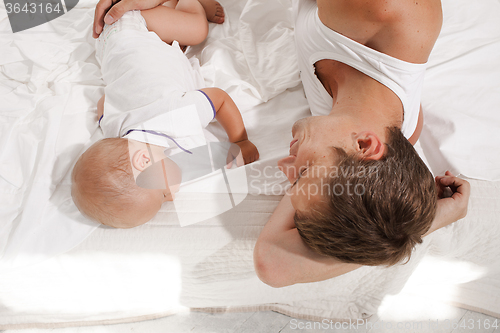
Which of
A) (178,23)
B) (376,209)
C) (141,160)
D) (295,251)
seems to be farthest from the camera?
(178,23)

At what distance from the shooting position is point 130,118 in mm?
964

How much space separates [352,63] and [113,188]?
0.68m

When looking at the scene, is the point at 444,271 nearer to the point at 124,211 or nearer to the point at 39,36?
the point at 124,211

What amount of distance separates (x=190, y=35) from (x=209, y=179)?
Answer: 593 millimetres

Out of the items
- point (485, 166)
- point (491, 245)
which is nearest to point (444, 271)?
point (491, 245)

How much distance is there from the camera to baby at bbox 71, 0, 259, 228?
2.75 feet

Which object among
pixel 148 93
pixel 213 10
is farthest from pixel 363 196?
pixel 213 10

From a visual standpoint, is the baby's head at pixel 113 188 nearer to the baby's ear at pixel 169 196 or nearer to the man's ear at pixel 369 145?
the baby's ear at pixel 169 196

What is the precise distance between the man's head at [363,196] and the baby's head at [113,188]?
0.44 m

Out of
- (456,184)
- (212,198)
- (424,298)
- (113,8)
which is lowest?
(424,298)

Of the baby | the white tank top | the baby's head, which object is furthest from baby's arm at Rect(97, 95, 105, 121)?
the white tank top

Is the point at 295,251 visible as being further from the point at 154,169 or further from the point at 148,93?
the point at 148,93

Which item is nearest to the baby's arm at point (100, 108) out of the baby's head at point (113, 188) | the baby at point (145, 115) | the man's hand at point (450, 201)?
the baby at point (145, 115)

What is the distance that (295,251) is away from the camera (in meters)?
0.74
